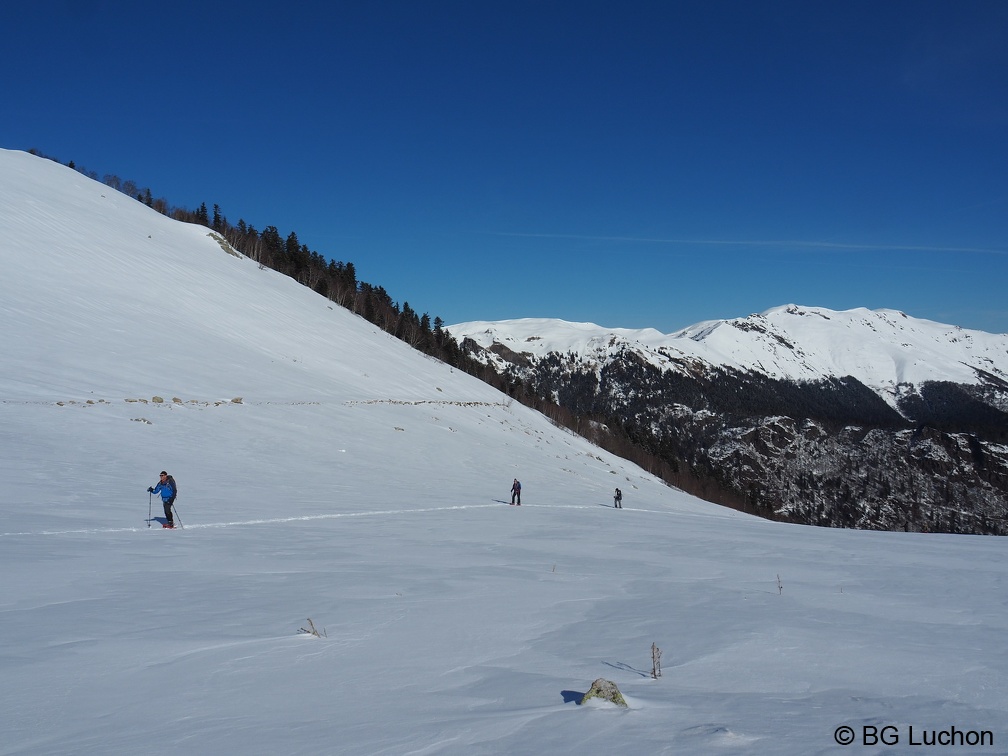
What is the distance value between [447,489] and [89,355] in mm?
21457

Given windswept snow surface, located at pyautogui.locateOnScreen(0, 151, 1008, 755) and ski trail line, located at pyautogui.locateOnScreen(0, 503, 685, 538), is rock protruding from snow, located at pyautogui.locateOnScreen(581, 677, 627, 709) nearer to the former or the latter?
windswept snow surface, located at pyautogui.locateOnScreen(0, 151, 1008, 755)

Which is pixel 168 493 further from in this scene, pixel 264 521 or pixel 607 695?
pixel 607 695

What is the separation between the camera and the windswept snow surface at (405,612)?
4.48m

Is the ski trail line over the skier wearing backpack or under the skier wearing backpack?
Answer: under

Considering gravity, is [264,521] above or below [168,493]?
below

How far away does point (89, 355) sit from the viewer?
32281 mm

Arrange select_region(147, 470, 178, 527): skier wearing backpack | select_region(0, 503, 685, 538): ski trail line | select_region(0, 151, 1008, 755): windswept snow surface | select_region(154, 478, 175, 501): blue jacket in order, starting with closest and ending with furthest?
1. select_region(0, 151, 1008, 755): windswept snow surface
2. select_region(0, 503, 685, 538): ski trail line
3. select_region(147, 470, 178, 527): skier wearing backpack
4. select_region(154, 478, 175, 501): blue jacket

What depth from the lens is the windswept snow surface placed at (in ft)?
14.7

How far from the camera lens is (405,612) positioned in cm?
776

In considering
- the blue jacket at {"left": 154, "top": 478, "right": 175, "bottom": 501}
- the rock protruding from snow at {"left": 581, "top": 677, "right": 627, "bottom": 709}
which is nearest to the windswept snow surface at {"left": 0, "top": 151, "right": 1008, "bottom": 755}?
the rock protruding from snow at {"left": 581, "top": 677, "right": 627, "bottom": 709}

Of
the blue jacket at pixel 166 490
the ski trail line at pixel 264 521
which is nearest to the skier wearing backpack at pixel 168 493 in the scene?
the blue jacket at pixel 166 490

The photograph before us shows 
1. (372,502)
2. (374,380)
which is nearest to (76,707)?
(372,502)

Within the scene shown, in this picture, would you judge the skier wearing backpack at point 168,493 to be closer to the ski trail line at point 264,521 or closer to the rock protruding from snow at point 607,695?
the ski trail line at point 264,521

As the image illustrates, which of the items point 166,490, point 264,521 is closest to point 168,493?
point 166,490
